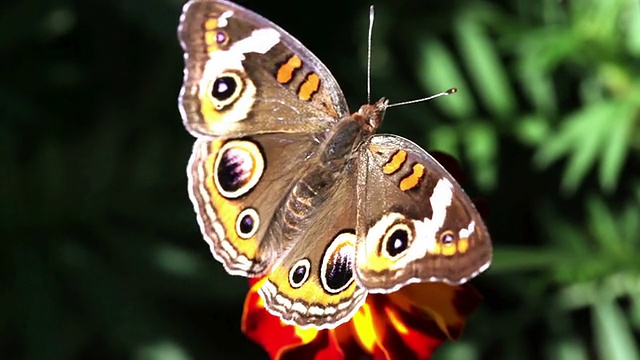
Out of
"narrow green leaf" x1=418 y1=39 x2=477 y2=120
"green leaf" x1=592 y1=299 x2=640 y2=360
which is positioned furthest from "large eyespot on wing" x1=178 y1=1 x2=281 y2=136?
"green leaf" x1=592 y1=299 x2=640 y2=360

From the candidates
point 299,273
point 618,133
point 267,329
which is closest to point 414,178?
point 299,273

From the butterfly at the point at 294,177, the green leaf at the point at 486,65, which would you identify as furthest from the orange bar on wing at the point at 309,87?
the green leaf at the point at 486,65

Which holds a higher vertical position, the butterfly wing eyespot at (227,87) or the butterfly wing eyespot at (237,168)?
the butterfly wing eyespot at (227,87)

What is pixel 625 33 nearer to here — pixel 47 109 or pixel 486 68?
pixel 486 68

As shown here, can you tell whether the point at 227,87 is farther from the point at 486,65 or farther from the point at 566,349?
the point at 566,349

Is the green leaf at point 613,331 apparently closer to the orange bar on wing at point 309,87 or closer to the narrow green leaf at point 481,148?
A: the narrow green leaf at point 481,148

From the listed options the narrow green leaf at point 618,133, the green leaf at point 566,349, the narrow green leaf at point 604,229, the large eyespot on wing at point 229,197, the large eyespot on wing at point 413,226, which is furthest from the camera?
the green leaf at point 566,349
